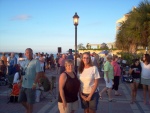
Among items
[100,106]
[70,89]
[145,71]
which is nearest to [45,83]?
[100,106]

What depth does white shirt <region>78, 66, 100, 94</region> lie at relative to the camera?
510cm

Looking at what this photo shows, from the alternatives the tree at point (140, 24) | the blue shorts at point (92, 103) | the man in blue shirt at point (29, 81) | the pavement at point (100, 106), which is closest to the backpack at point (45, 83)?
the pavement at point (100, 106)

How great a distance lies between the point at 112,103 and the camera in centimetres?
932

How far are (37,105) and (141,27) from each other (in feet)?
49.3

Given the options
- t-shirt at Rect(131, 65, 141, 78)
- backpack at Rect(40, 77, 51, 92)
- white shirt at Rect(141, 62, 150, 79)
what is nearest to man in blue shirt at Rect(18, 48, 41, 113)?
backpack at Rect(40, 77, 51, 92)

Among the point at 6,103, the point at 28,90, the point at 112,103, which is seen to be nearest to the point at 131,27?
the point at 112,103

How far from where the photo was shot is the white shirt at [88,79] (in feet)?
16.7

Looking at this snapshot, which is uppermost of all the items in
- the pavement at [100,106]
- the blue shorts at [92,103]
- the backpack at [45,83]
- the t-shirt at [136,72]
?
the t-shirt at [136,72]

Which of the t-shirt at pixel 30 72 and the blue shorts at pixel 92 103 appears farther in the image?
the t-shirt at pixel 30 72

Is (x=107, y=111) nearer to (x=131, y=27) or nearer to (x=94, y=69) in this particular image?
(x=94, y=69)

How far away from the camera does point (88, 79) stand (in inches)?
201

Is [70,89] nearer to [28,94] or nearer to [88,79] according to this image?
[88,79]

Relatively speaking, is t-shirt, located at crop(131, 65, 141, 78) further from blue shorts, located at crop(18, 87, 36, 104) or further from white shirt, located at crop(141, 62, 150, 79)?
blue shorts, located at crop(18, 87, 36, 104)

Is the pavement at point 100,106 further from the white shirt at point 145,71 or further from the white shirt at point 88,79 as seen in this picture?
the white shirt at point 88,79
